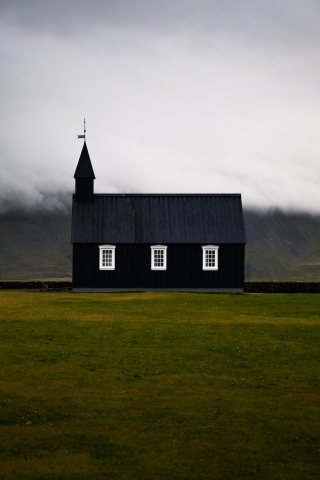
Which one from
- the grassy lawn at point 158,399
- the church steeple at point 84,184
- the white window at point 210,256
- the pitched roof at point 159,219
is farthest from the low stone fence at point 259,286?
the grassy lawn at point 158,399

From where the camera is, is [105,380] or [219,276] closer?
[105,380]

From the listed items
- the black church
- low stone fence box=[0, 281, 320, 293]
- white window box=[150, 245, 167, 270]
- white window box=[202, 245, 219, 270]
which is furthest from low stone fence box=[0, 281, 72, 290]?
white window box=[202, 245, 219, 270]

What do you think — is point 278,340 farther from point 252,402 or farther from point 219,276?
point 219,276

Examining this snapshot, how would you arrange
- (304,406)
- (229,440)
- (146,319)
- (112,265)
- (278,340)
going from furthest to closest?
(112,265)
(146,319)
(278,340)
(304,406)
(229,440)

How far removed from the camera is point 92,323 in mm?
31141

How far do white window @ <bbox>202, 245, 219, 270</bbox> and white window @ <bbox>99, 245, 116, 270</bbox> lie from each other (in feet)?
27.6

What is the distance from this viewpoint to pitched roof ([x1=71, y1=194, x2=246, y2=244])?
58.8 m

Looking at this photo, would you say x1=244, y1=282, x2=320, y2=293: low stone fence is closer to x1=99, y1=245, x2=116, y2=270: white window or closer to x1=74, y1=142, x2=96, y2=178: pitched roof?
x1=99, y1=245, x2=116, y2=270: white window

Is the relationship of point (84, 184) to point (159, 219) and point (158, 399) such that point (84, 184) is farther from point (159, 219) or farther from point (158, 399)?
point (158, 399)

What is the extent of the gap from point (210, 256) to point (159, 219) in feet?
20.2

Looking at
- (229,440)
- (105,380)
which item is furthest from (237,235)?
(229,440)

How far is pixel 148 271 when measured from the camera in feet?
191

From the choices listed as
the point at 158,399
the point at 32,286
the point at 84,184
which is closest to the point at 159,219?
the point at 84,184

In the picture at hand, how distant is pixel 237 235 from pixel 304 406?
42710 mm
